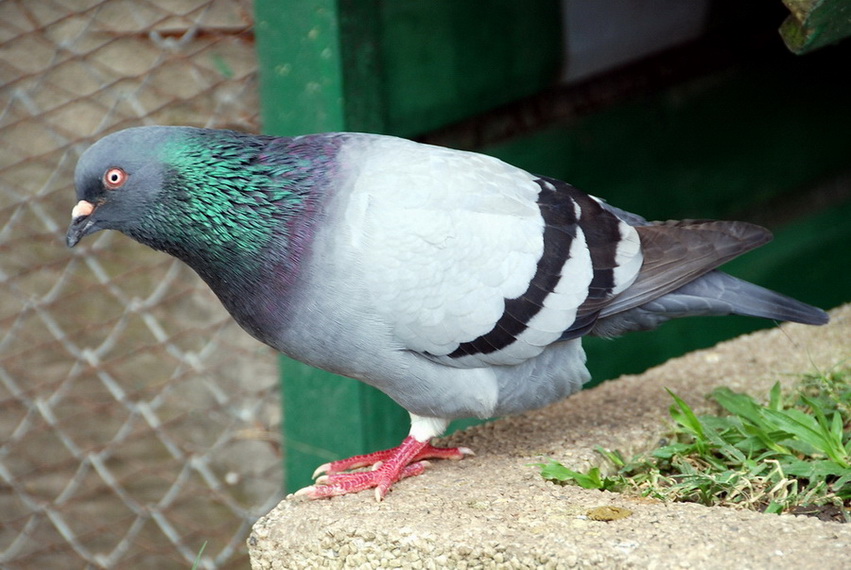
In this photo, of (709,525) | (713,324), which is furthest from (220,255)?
(713,324)

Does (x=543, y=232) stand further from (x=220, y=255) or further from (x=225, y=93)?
(x=225, y=93)

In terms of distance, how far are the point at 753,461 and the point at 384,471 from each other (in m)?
1.00

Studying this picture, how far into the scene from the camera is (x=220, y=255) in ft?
8.71

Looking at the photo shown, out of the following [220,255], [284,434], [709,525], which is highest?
[220,255]

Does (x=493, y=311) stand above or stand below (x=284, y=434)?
above

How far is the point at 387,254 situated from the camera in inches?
103

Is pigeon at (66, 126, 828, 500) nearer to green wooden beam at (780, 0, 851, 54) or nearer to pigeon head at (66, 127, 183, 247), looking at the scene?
pigeon head at (66, 127, 183, 247)

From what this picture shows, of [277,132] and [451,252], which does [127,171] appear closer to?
[451,252]

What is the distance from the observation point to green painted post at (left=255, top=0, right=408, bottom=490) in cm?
376

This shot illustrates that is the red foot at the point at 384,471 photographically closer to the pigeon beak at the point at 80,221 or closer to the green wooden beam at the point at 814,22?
the pigeon beak at the point at 80,221

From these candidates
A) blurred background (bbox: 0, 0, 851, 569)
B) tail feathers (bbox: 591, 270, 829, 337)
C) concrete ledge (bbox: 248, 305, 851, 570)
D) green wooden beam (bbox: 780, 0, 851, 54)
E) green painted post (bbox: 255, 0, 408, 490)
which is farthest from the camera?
blurred background (bbox: 0, 0, 851, 569)

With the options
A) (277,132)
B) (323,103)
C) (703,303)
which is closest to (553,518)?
(703,303)

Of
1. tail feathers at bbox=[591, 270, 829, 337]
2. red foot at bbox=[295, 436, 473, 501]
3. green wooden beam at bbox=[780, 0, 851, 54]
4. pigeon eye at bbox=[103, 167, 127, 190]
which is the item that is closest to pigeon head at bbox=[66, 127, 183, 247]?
pigeon eye at bbox=[103, 167, 127, 190]

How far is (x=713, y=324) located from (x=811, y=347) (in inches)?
66.6
